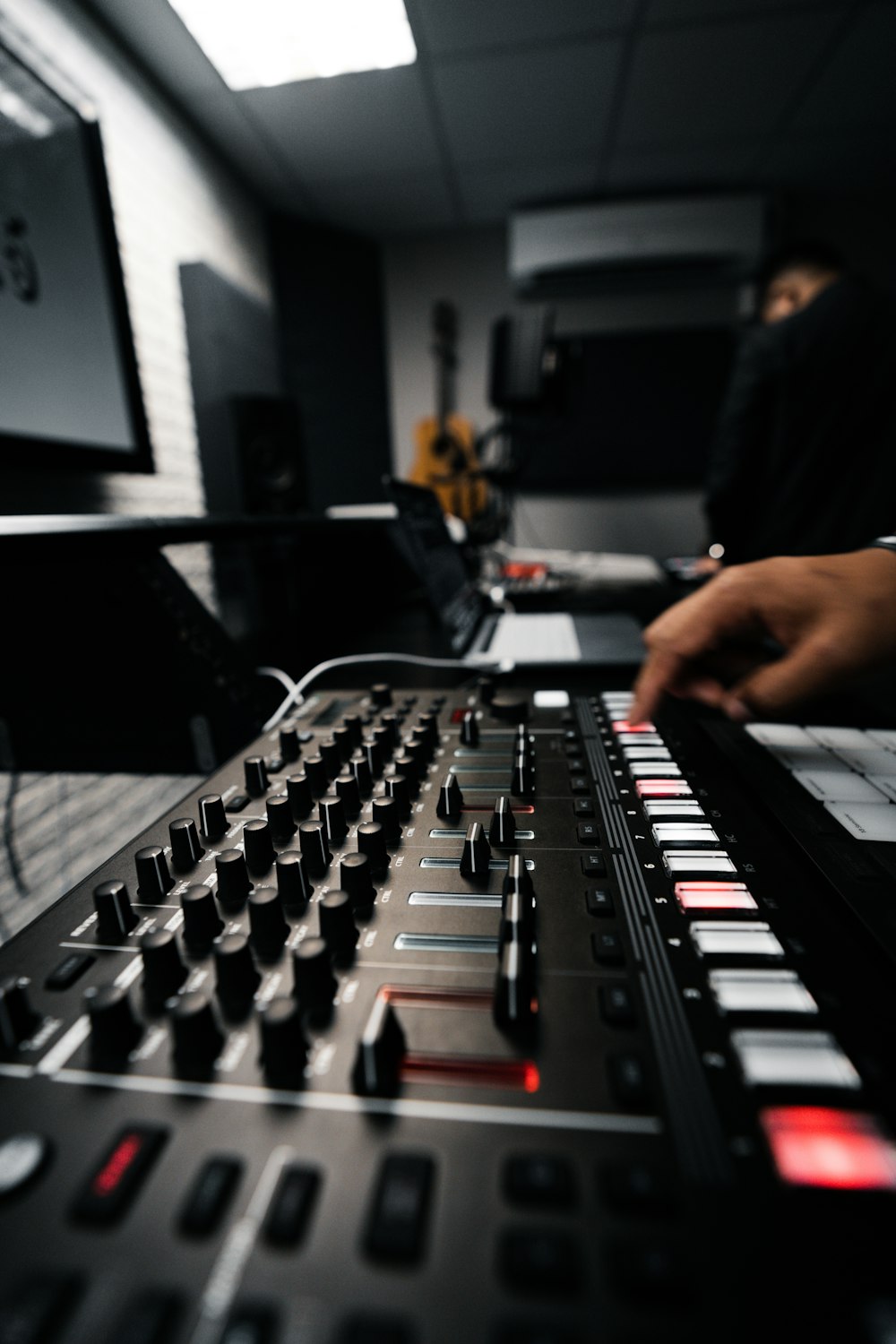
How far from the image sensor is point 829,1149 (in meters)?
0.23

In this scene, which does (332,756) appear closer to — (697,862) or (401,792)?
(401,792)

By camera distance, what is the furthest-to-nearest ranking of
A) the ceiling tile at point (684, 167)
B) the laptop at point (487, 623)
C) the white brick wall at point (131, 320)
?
the ceiling tile at point (684, 167) < the white brick wall at point (131, 320) < the laptop at point (487, 623)

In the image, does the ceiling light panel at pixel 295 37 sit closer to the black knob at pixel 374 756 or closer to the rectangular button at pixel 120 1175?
the black knob at pixel 374 756

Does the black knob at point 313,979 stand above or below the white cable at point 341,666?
above

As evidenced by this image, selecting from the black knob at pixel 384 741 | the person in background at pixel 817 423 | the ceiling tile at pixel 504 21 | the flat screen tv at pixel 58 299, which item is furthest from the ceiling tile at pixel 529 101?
the black knob at pixel 384 741

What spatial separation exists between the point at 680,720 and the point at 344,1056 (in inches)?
19.1

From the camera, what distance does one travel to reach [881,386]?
5.75ft

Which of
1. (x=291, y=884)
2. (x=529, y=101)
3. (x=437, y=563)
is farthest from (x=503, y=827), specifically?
(x=529, y=101)

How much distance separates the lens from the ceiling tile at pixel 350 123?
2367 millimetres

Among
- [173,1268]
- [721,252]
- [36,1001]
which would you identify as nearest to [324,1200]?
[173,1268]

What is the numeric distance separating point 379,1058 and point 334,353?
3.94 meters

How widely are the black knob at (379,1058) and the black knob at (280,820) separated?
20cm

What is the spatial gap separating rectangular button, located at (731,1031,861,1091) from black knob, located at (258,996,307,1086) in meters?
0.18

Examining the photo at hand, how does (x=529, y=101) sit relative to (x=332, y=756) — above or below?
above
